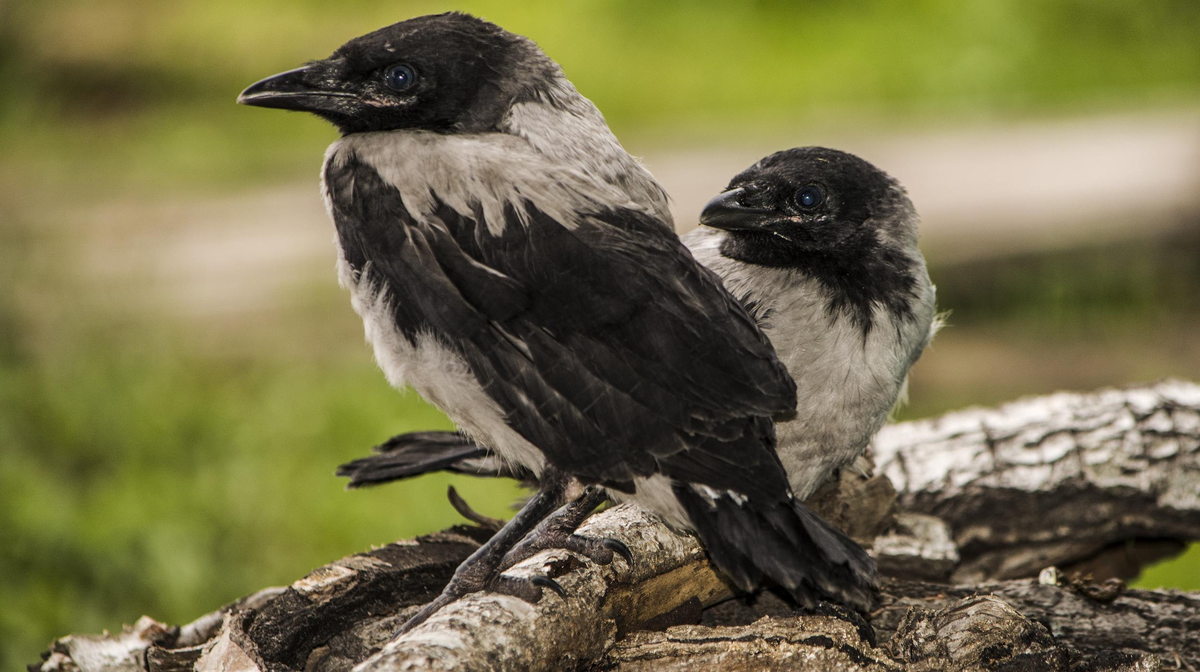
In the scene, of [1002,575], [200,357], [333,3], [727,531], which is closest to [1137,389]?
[1002,575]

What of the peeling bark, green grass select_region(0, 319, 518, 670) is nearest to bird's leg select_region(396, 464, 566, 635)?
the peeling bark

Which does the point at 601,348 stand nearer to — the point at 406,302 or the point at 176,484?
the point at 406,302

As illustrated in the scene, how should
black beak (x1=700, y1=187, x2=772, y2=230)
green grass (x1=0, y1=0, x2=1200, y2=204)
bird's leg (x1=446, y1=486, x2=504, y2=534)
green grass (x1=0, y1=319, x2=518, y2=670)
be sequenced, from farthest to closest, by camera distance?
green grass (x1=0, y1=0, x2=1200, y2=204) < green grass (x1=0, y1=319, x2=518, y2=670) < bird's leg (x1=446, y1=486, x2=504, y2=534) < black beak (x1=700, y1=187, x2=772, y2=230)

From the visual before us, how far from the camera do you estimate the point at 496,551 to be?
2.52m

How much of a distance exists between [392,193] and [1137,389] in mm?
2769

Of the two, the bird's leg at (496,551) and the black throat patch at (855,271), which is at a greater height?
the black throat patch at (855,271)

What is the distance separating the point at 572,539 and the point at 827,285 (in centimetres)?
96

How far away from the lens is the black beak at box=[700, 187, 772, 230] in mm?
2852

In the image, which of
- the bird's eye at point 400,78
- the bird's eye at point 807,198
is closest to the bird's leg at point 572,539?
the bird's eye at point 807,198

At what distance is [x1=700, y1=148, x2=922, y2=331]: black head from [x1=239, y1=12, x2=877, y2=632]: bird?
363 mm

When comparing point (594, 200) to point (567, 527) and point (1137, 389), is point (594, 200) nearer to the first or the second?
Result: point (567, 527)

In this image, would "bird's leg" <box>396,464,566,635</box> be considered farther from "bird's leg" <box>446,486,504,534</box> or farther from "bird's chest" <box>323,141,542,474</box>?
"bird's leg" <box>446,486,504,534</box>

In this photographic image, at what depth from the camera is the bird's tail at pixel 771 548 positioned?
2.36 metres

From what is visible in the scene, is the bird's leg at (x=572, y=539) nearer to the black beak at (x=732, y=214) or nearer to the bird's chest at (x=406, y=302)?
the bird's chest at (x=406, y=302)
